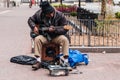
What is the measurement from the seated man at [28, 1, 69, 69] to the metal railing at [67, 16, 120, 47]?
12.7 feet

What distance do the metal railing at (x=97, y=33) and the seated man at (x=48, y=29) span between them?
3.87m

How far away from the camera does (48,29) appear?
10633 millimetres

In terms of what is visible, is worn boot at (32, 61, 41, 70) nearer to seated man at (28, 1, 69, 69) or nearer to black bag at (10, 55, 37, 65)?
seated man at (28, 1, 69, 69)

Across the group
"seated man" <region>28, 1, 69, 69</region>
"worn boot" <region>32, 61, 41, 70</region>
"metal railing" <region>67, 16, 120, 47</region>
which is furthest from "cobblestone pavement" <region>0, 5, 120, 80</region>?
"metal railing" <region>67, 16, 120, 47</region>

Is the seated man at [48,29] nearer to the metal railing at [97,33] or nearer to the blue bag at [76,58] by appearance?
the blue bag at [76,58]

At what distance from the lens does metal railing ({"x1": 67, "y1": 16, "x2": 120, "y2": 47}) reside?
15.0 meters

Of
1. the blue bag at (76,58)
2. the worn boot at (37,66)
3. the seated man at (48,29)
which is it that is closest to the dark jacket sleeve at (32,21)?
the seated man at (48,29)

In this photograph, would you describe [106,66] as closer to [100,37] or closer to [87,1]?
[100,37]

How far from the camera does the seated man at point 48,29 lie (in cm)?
1062

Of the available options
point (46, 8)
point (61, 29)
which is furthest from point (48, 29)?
point (46, 8)

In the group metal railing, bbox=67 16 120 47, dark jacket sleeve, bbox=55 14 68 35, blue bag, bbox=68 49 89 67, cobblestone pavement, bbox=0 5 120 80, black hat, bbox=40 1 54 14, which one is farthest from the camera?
metal railing, bbox=67 16 120 47

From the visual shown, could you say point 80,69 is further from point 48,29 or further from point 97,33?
point 97,33

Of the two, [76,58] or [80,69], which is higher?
[76,58]

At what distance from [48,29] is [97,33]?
5300 millimetres
